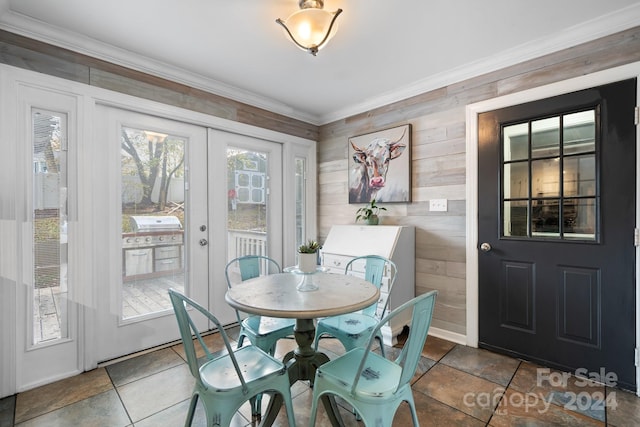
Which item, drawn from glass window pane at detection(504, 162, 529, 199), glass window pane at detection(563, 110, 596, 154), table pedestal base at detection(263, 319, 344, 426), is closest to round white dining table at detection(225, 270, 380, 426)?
table pedestal base at detection(263, 319, 344, 426)

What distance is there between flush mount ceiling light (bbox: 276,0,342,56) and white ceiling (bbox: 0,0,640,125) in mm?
113

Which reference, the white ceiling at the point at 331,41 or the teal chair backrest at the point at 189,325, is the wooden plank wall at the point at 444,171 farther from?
the teal chair backrest at the point at 189,325

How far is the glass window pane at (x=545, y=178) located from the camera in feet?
7.43

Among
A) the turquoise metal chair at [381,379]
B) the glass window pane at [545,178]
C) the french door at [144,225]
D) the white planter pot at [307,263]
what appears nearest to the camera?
the turquoise metal chair at [381,379]

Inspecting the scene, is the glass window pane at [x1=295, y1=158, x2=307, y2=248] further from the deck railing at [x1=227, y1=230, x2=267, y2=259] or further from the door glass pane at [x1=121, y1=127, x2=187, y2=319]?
the door glass pane at [x1=121, y1=127, x2=187, y2=319]

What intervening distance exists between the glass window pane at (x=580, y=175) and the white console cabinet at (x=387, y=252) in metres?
1.26

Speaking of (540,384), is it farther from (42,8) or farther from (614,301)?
(42,8)

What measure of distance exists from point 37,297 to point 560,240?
12.3ft

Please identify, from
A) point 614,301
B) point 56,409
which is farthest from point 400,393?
point 56,409

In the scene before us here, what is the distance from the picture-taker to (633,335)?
1.97 metres

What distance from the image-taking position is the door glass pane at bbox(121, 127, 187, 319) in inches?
99.4

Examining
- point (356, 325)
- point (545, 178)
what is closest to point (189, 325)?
point (356, 325)

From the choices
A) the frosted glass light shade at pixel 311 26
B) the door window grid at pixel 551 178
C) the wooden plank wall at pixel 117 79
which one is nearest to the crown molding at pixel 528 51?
the door window grid at pixel 551 178

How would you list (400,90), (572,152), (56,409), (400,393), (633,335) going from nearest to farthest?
(400,393)
(56,409)
(633,335)
(572,152)
(400,90)
